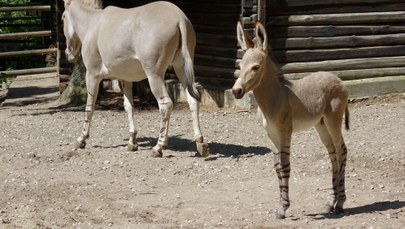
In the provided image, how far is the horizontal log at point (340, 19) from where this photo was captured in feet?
45.6

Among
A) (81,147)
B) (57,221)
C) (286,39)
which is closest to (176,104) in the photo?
(286,39)

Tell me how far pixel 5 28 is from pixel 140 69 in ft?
52.0

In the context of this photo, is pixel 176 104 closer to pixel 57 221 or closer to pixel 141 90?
pixel 141 90

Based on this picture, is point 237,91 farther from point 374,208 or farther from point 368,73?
point 368,73

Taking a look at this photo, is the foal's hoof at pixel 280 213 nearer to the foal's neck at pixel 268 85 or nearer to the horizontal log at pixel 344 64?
the foal's neck at pixel 268 85

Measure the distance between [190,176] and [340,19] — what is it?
5434mm

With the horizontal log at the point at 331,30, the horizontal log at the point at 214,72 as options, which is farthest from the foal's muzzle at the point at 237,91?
the horizontal log at the point at 214,72

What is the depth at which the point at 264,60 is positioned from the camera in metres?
7.46

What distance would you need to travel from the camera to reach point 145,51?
1060cm

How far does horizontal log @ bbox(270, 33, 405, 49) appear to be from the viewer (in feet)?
45.9

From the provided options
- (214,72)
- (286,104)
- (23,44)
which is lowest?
(23,44)

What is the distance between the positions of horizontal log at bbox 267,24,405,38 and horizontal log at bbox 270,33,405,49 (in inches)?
2.7

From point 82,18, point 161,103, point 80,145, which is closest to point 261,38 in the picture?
point 161,103

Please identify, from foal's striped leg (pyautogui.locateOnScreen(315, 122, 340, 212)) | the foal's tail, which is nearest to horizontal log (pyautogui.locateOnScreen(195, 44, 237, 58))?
the foal's tail
